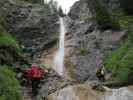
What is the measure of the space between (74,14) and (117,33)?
32.2 ft

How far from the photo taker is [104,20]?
3011 cm

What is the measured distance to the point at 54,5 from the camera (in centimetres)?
7356

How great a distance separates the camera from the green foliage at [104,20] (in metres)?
29.6

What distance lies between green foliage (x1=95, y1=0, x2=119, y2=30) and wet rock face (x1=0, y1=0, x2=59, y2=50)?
395cm

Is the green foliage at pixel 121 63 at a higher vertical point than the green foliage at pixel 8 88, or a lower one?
lower

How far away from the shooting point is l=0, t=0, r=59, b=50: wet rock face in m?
30.4

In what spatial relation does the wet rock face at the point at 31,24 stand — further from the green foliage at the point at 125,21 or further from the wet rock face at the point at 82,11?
the green foliage at the point at 125,21

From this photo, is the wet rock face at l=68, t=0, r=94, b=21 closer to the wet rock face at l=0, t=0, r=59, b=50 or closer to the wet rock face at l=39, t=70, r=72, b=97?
the wet rock face at l=0, t=0, r=59, b=50

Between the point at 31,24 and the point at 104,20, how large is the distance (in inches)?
246

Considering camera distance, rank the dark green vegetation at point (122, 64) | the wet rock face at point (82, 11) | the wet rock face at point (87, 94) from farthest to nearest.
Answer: the wet rock face at point (82, 11) < the dark green vegetation at point (122, 64) < the wet rock face at point (87, 94)

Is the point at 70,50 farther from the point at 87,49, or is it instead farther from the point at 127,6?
the point at 127,6

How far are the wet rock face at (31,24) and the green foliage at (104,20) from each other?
13.0 ft

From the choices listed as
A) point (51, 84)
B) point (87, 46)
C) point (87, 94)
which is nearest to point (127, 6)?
Answer: point (87, 46)

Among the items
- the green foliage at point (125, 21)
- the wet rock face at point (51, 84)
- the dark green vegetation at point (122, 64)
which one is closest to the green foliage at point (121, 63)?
the dark green vegetation at point (122, 64)
